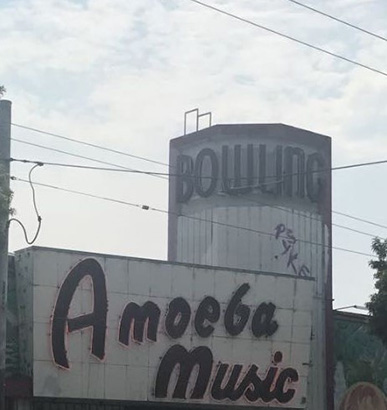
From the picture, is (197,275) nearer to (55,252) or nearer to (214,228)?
(55,252)

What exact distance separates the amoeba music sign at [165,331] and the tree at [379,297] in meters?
3.42

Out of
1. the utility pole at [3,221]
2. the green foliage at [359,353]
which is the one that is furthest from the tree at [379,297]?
the utility pole at [3,221]

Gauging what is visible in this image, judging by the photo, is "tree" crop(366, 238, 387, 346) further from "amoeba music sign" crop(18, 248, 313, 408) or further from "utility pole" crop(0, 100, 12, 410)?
"utility pole" crop(0, 100, 12, 410)

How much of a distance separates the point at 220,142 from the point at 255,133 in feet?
4.13

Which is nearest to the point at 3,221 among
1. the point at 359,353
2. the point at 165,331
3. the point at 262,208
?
the point at 165,331

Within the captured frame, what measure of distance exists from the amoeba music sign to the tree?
3.42 metres

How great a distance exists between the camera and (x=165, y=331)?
31391mm

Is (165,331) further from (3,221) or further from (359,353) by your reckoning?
(359,353)

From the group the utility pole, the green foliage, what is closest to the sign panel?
the green foliage

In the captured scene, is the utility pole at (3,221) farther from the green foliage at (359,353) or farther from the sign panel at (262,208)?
the green foliage at (359,353)

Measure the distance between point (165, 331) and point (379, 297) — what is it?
9.34m

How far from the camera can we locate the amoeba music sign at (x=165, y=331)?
95.7 ft

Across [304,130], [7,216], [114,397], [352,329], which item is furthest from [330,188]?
[7,216]

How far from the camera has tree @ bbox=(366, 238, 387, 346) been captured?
1479 inches
